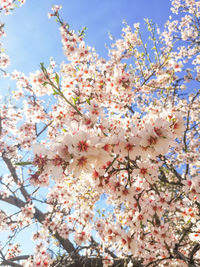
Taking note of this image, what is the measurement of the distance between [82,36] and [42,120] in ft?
6.83

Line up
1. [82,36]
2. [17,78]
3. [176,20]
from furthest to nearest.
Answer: [176,20] → [17,78] → [82,36]

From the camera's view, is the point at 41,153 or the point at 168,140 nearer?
the point at 41,153

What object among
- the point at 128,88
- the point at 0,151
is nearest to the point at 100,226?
the point at 128,88

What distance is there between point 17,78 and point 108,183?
4.97 metres

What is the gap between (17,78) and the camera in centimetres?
571

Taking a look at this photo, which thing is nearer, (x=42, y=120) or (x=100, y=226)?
(x=100, y=226)

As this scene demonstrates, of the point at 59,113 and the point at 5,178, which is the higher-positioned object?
the point at 5,178

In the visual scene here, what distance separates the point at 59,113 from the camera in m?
2.39

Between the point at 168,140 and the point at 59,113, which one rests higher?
the point at 59,113

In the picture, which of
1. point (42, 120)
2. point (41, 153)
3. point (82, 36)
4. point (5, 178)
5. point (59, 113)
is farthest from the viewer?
point (5, 178)

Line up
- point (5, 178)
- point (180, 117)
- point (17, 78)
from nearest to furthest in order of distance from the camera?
1. point (180, 117)
2. point (17, 78)
3. point (5, 178)

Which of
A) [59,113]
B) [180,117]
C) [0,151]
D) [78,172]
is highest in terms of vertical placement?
[0,151]

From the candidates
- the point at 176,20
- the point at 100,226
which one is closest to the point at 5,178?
the point at 100,226

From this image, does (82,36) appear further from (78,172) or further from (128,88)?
(78,172)
